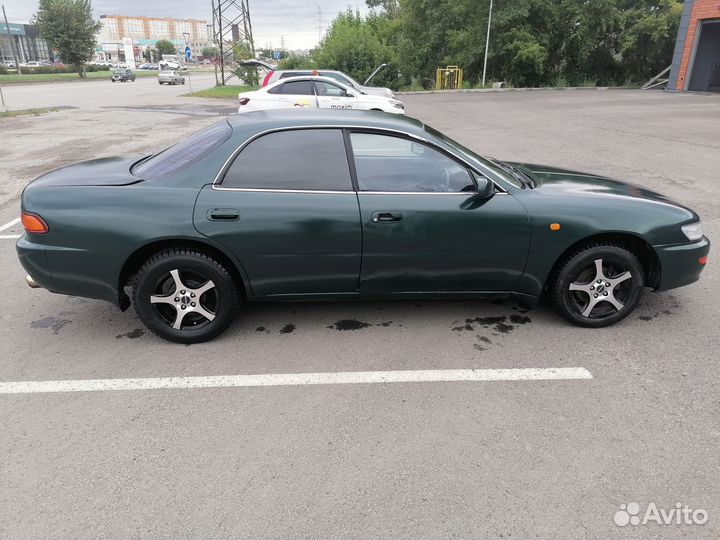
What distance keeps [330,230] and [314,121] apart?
83 cm

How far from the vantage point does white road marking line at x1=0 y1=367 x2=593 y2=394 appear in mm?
3281

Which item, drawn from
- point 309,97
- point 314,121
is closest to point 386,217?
point 314,121

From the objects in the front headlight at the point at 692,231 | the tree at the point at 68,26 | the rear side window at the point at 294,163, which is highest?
the tree at the point at 68,26

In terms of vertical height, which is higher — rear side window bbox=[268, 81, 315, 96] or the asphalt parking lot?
rear side window bbox=[268, 81, 315, 96]

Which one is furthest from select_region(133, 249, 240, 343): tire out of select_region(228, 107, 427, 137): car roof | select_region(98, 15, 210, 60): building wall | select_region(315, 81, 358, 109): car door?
select_region(98, 15, 210, 60): building wall

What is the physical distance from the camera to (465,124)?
16234mm

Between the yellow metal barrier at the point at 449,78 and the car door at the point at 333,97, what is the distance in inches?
860

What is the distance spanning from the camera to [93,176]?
3844mm

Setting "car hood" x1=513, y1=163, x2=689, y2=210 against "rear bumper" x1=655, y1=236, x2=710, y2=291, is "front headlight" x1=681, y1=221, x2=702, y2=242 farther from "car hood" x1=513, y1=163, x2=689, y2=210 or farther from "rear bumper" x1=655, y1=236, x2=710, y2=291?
"car hood" x1=513, y1=163, x2=689, y2=210

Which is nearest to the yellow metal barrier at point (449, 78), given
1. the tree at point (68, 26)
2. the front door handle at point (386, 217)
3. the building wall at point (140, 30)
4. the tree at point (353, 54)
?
the tree at point (353, 54)

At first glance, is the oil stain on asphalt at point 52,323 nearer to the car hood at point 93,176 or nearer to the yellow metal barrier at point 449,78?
the car hood at point 93,176

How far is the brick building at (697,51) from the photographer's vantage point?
25950mm

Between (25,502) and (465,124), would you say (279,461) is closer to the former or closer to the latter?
(25,502)

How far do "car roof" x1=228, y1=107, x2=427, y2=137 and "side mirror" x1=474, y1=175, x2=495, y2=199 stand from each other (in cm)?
55
